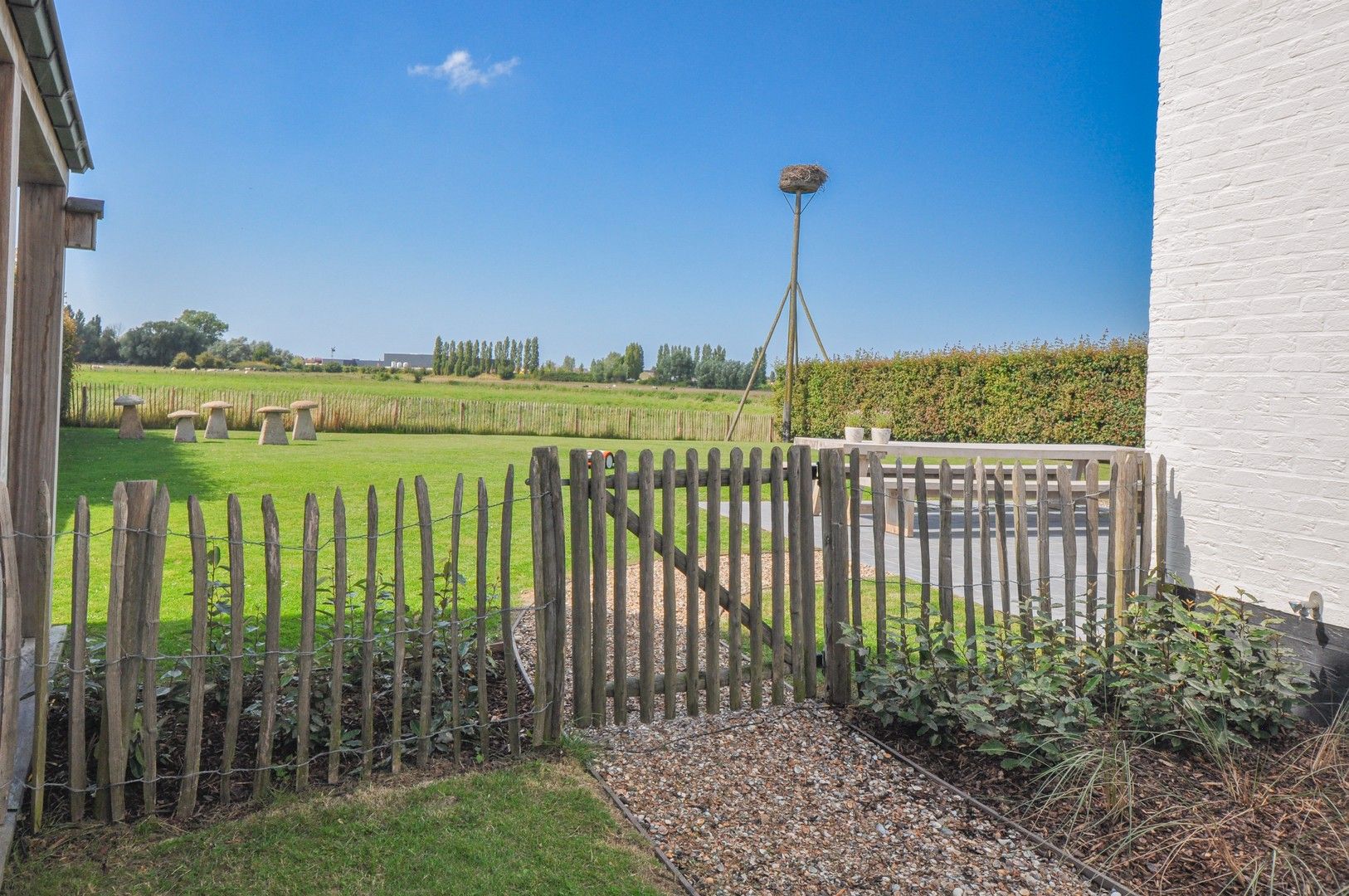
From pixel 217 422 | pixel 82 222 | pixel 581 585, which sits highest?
pixel 82 222

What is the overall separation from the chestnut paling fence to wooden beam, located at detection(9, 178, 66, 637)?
2.33 ft

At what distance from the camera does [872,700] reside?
14.2 feet

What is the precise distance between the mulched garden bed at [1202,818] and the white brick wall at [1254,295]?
1.18 m

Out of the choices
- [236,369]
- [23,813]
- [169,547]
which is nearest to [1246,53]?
[23,813]

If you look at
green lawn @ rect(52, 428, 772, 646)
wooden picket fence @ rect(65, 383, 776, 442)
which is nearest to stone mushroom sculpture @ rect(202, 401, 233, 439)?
green lawn @ rect(52, 428, 772, 646)

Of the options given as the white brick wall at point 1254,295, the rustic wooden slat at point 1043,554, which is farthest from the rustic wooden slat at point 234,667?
the white brick wall at point 1254,295

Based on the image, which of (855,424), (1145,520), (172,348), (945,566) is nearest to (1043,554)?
(945,566)

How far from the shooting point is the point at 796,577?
4.46m

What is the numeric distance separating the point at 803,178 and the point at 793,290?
2.72 meters

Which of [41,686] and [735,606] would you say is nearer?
[41,686]

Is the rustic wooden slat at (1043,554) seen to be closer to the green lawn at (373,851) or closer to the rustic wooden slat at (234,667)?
the green lawn at (373,851)

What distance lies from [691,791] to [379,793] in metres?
1.27

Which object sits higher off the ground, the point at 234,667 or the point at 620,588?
the point at 620,588

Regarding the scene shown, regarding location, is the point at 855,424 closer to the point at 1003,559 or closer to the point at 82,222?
the point at 1003,559
